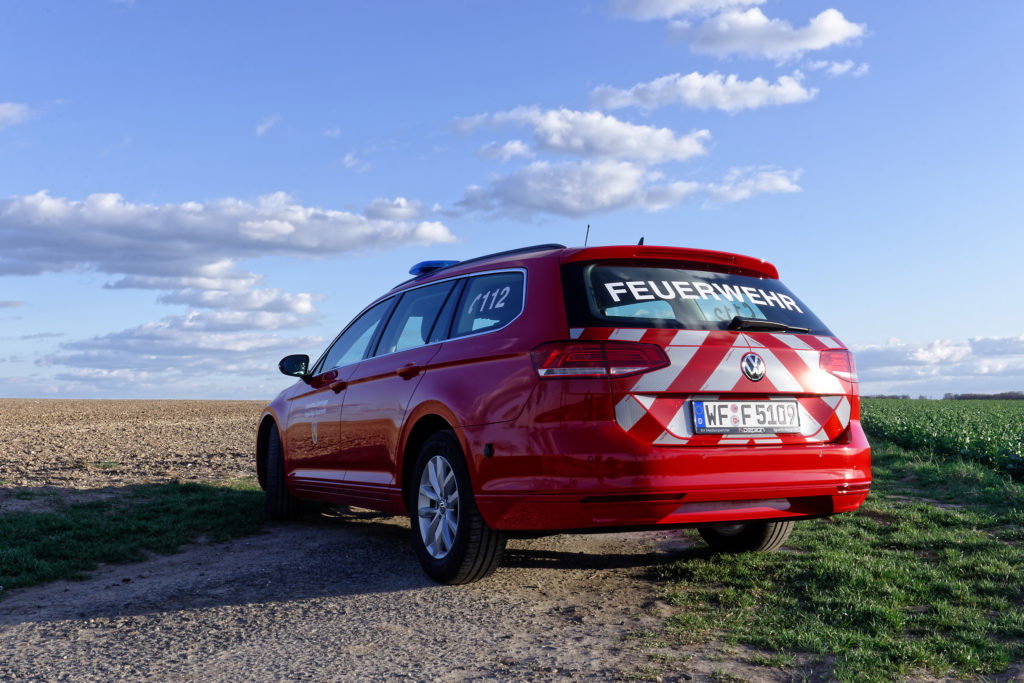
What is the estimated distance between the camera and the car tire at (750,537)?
616 cm

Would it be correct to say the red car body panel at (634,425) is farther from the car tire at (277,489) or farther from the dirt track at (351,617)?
the car tire at (277,489)

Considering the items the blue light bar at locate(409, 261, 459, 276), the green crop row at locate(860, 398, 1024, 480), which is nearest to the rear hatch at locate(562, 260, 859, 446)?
the blue light bar at locate(409, 261, 459, 276)

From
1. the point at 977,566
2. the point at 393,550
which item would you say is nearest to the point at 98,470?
the point at 393,550

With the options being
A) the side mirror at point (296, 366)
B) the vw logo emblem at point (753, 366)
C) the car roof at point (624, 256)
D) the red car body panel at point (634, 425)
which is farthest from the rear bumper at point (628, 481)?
the side mirror at point (296, 366)

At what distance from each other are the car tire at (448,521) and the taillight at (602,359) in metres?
0.89

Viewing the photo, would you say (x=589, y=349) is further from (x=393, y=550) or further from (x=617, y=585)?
(x=393, y=550)

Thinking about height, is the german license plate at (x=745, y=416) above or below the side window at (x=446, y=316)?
below

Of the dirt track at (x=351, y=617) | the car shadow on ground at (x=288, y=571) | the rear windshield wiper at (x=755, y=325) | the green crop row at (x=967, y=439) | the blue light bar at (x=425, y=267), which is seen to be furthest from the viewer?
the green crop row at (x=967, y=439)

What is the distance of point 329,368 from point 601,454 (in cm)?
351

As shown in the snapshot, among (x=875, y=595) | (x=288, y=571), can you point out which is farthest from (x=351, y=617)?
(x=875, y=595)

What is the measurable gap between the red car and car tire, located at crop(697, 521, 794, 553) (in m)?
1.11

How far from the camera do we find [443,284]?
607cm

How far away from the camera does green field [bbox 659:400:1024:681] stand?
3.96 metres

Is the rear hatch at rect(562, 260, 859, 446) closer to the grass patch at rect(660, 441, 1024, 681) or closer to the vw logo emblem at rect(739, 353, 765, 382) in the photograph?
the vw logo emblem at rect(739, 353, 765, 382)
